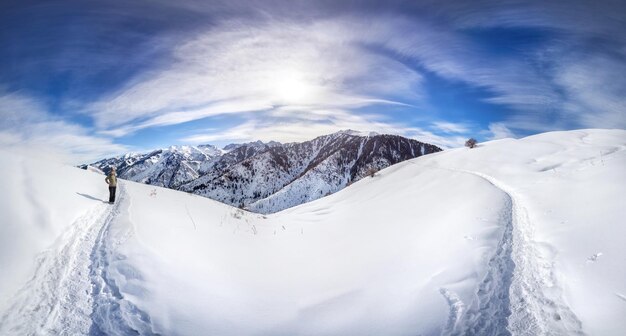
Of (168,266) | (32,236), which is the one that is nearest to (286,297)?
(168,266)

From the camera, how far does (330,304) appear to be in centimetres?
500

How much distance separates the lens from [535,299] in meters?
4.66

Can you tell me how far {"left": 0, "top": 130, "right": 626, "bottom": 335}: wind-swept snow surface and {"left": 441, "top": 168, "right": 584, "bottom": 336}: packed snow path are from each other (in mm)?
24

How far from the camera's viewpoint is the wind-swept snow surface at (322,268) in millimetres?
4266

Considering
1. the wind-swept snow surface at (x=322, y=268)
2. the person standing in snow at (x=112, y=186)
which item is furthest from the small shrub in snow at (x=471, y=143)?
the person standing in snow at (x=112, y=186)

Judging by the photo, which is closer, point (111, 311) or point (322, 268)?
point (111, 311)

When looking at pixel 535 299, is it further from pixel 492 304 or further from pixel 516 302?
pixel 492 304

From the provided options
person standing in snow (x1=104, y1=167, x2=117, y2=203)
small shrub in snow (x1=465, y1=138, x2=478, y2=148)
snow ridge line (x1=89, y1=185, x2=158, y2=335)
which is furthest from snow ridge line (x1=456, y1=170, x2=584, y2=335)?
small shrub in snow (x1=465, y1=138, x2=478, y2=148)

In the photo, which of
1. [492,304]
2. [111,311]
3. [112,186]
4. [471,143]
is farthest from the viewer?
[471,143]

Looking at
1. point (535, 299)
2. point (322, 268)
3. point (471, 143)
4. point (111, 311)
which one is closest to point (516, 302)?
point (535, 299)

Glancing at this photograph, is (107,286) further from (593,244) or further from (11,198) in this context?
(593,244)

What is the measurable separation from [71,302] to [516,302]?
→ 7482mm

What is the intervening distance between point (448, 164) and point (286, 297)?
72.5 ft

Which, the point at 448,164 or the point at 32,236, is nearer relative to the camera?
the point at 32,236
